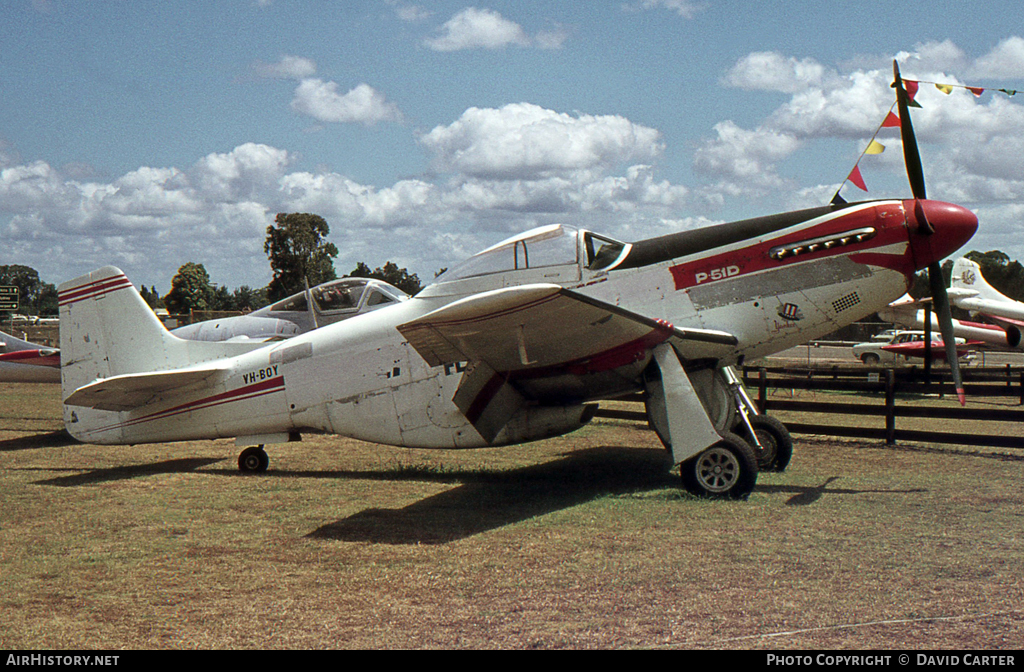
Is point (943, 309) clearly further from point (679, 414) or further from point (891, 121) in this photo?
point (679, 414)

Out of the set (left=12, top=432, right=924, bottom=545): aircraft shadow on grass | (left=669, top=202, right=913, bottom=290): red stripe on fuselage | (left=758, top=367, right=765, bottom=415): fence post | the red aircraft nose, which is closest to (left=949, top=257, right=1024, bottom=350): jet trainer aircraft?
(left=758, top=367, right=765, bottom=415): fence post

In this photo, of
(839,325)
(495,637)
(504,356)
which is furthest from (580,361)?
(495,637)

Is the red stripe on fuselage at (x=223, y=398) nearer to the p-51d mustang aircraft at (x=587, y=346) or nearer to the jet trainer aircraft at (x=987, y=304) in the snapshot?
the p-51d mustang aircraft at (x=587, y=346)

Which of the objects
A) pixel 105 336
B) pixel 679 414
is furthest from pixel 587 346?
pixel 105 336

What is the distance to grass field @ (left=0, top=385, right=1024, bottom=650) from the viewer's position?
150 inches

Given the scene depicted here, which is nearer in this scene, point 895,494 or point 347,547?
point 347,547

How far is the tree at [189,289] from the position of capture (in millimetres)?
96250

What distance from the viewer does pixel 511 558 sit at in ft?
17.3

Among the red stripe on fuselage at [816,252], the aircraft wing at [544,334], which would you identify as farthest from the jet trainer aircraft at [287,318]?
the red stripe on fuselage at [816,252]

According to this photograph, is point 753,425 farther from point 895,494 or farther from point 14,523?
point 14,523

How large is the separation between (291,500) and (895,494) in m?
5.80

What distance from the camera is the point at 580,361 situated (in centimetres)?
757

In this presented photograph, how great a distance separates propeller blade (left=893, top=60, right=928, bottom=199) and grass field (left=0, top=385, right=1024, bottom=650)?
3292 mm

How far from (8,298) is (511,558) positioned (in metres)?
33.5
